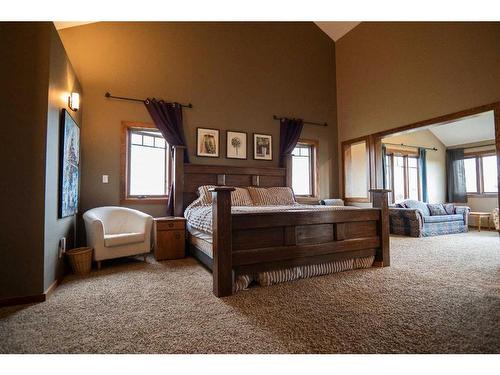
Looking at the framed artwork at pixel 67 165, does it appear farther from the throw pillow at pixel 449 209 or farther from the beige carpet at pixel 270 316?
the throw pillow at pixel 449 209

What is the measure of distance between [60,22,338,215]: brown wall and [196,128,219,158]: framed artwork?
10cm

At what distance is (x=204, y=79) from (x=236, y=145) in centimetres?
130

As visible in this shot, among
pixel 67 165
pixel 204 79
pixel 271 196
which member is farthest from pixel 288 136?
pixel 67 165

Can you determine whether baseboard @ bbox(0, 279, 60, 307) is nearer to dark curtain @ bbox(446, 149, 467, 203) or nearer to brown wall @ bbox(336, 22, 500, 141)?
brown wall @ bbox(336, 22, 500, 141)

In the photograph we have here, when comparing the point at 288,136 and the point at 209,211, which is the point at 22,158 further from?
the point at 288,136

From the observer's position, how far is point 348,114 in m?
5.75

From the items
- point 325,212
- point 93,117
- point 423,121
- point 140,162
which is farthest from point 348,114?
point 93,117

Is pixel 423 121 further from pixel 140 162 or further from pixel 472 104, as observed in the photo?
pixel 140 162

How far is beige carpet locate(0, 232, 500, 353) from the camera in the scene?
4.53 ft

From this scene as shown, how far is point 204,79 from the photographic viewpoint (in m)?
4.58

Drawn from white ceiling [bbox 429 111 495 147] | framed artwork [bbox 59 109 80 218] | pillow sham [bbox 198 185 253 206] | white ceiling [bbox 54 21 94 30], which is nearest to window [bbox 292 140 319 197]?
pillow sham [bbox 198 185 253 206]

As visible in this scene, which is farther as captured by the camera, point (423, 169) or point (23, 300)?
point (423, 169)
